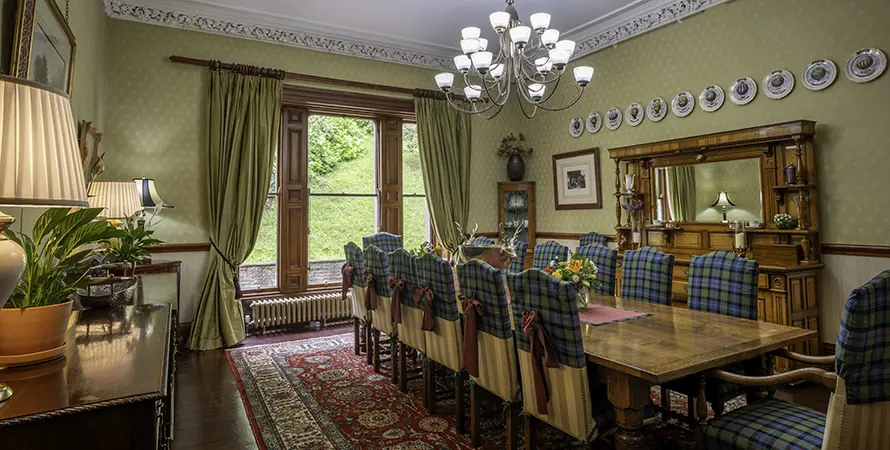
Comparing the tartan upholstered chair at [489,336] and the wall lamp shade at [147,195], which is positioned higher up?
the wall lamp shade at [147,195]

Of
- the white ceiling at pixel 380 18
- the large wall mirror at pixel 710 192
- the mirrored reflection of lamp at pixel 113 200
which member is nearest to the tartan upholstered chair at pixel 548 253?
the large wall mirror at pixel 710 192

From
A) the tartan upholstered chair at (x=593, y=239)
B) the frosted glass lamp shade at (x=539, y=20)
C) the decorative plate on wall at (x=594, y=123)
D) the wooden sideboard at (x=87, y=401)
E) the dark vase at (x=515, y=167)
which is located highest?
the frosted glass lamp shade at (x=539, y=20)

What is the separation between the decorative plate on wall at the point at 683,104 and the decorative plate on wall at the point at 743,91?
0.36m

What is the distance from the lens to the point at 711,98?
436 cm

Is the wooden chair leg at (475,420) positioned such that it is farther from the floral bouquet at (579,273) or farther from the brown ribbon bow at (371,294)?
the brown ribbon bow at (371,294)

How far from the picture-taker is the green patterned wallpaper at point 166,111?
14.5 ft

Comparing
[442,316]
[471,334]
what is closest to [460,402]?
[442,316]

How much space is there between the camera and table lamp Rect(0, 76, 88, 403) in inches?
37.9

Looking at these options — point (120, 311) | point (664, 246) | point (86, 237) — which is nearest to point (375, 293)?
point (120, 311)

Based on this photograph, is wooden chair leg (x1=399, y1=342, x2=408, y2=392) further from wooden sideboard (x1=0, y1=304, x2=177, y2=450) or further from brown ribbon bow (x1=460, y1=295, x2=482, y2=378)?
wooden sideboard (x1=0, y1=304, x2=177, y2=450)

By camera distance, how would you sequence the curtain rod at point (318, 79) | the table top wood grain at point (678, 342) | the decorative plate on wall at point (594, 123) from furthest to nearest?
the decorative plate on wall at point (594, 123), the curtain rod at point (318, 79), the table top wood grain at point (678, 342)

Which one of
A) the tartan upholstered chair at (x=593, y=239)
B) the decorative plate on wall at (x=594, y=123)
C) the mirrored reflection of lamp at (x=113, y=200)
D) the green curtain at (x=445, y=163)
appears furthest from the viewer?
the green curtain at (x=445, y=163)

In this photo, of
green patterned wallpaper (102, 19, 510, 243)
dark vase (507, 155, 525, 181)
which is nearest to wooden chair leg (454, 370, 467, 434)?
green patterned wallpaper (102, 19, 510, 243)

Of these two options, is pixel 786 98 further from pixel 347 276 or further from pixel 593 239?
pixel 347 276
